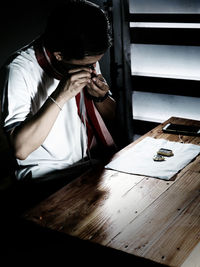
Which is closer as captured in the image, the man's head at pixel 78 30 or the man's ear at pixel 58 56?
the man's head at pixel 78 30

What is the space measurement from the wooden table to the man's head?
0.86 meters

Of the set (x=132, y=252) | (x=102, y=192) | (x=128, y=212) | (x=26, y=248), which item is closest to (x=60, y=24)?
(x=102, y=192)

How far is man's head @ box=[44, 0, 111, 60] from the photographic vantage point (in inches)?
101

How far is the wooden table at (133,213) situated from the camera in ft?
6.15

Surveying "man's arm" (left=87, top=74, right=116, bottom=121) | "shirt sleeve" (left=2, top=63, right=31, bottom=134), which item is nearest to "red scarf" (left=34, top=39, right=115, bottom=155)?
"man's arm" (left=87, top=74, right=116, bottom=121)

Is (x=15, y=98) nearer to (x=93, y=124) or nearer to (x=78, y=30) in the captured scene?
(x=78, y=30)

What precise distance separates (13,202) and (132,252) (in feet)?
4.75

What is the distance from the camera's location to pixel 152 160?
281 cm

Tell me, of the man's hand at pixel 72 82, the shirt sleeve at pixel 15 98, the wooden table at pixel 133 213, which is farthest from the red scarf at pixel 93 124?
the wooden table at pixel 133 213

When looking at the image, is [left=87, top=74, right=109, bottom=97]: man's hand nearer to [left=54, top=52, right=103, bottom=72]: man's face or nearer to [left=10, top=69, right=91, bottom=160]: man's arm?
[left=54, top=52, right=103, bottom=72]: man's face

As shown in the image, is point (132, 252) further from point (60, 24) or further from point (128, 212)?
point (60, 24)

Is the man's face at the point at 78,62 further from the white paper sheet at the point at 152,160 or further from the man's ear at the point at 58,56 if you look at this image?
the white paper sheet at the point at 152,160

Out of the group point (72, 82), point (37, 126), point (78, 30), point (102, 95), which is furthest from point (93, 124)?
point (78, 30)

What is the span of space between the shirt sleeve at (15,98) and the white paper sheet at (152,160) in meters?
0.72
